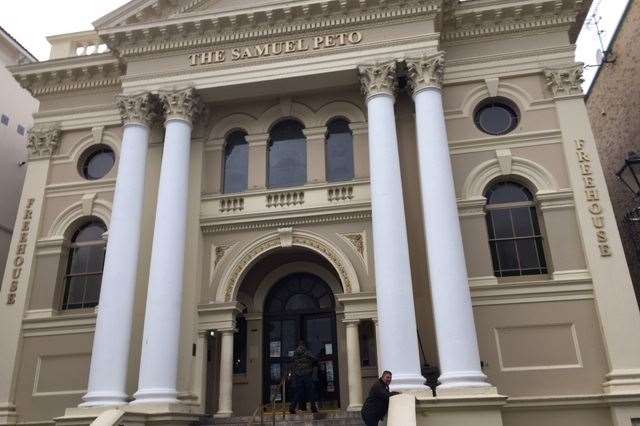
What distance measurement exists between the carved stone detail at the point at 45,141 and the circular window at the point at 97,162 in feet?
3.06

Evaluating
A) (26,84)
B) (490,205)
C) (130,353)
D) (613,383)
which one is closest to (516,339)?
(613,383)

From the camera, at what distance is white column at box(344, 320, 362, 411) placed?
1356cm

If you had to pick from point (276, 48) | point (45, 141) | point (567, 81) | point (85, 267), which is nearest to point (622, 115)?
point (567, 81)

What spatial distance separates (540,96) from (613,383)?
735 cm

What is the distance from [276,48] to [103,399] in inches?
385

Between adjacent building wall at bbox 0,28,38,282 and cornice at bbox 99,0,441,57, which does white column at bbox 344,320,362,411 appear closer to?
cornice at bbox 99,0,441,57

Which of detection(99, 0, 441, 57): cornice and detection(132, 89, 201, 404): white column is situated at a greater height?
detection(99, 0, 441, 57): cornice

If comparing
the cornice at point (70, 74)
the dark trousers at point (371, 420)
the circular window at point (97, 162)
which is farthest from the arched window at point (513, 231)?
the cornice at point (70, 74)

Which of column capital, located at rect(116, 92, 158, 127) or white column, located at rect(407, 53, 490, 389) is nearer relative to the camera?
white column, located at rect(407, 53, 490, 389)

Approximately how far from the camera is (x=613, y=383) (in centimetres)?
1228

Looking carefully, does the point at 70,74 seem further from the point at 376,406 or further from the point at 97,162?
the point at 376,406

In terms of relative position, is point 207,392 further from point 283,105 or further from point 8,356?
point 283,105

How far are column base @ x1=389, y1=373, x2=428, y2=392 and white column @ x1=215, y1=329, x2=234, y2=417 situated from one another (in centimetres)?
443

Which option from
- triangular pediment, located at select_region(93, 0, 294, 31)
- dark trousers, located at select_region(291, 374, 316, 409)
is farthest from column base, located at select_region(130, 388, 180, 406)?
triangular pediment, located at select_region(93, 0, 294, 31)
